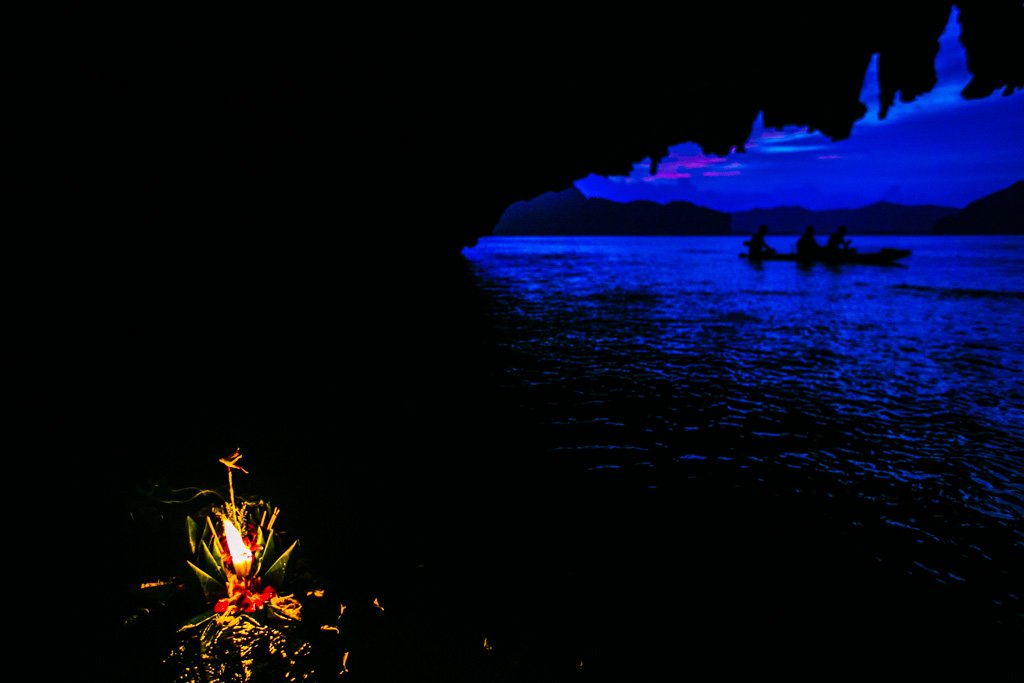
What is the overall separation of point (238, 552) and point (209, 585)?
0.31 m

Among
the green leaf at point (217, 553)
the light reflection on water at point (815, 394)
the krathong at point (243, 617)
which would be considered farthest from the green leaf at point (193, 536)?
the light reflection on water at point (815, 394)

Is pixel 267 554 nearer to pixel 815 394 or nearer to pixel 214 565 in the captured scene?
pixel 214 565

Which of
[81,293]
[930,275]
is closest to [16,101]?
[81,293]

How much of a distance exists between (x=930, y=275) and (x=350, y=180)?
132ft

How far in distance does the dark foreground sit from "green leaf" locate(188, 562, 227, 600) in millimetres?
268

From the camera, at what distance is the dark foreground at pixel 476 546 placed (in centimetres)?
310

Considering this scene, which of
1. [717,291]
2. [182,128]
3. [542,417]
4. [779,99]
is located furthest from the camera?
[717,291]

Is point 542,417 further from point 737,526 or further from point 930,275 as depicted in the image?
point 930,275

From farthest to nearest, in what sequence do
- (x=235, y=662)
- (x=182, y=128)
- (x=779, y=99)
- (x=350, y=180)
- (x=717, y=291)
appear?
(x=717, y=291), (x=779, y=99), (x=350, y=180), (x=235, y=662), (x=182, y=128)

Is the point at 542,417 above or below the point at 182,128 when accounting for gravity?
below

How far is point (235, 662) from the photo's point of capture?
298cm

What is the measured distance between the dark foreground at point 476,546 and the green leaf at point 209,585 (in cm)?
27

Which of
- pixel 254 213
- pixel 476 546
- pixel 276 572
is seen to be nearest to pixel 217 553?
pixel 276 572

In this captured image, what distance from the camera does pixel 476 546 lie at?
4.61m
